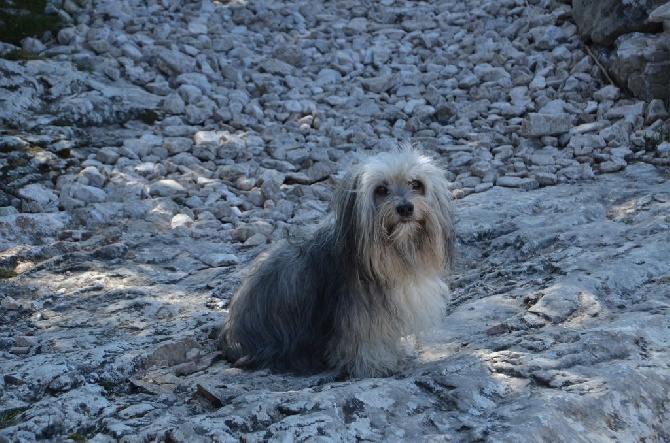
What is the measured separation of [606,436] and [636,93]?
22.4 feet

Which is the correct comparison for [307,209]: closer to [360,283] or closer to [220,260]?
[220,260]

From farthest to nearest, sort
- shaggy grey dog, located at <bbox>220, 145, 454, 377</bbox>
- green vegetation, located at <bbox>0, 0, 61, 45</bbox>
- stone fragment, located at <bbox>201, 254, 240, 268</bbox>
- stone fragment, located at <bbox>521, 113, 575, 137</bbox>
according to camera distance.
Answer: green vegetation, located at <bbox>0, 0, 61, 45</bbox> → stone fragment, located at <bbox>521, 113, 575, 137</bbox> → stone fragment, located at <bbox>201, 254, 240, 268</bbox> → shaggy grey dog, located at <bbox>220, 145, 454, 377</bbox>

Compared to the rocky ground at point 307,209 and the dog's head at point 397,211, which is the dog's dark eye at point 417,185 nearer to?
the dog's head at point 397,211

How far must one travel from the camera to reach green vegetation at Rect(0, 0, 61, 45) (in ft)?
39.2

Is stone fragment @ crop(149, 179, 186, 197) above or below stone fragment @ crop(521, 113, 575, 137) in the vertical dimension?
below

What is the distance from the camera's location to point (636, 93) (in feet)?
34.2

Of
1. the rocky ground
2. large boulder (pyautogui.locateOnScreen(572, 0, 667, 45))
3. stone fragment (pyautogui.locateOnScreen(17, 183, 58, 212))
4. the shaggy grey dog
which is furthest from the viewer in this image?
large boulder (pyautogui.locateOnScreen(572, 0, 667, 45))

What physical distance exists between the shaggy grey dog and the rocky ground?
248 mm

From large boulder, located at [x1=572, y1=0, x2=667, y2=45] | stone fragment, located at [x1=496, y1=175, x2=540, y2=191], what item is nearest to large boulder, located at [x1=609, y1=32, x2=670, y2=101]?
large boulder, located at [x1=572, y1=0, x2=667, y2=45]

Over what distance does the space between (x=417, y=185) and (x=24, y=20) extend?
27.8 feet

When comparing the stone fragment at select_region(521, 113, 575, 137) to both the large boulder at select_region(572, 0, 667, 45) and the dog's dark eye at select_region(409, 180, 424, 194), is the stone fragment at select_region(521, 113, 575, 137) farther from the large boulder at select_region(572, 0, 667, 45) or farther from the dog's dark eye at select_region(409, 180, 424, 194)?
the dog's dark eye at select_region(409, 180, 424, 194)

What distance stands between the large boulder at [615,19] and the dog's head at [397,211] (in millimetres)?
6524

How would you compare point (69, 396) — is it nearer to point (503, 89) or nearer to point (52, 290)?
point (52, 290)

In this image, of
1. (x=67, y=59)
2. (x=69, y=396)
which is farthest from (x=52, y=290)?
(x=67, y=59)
